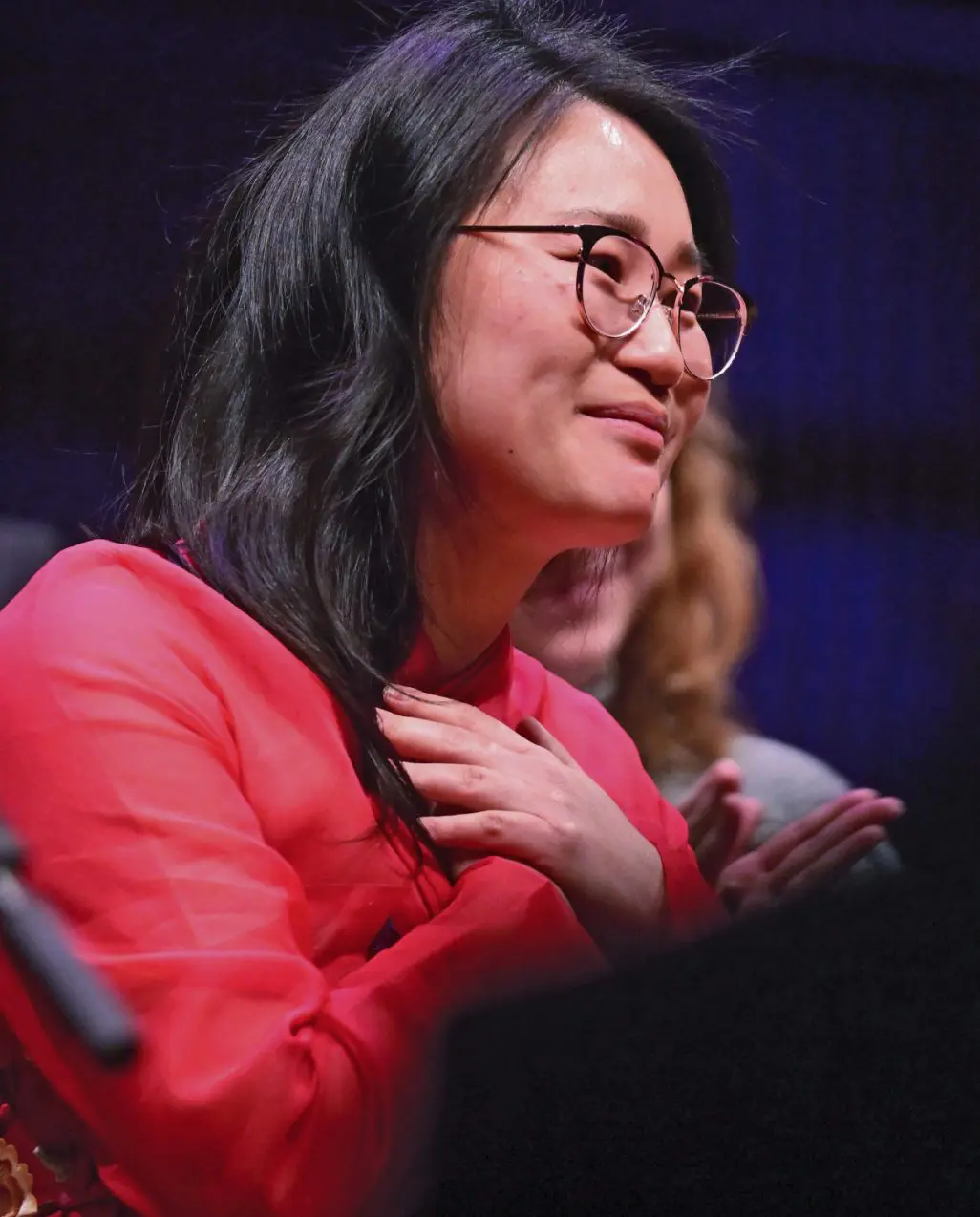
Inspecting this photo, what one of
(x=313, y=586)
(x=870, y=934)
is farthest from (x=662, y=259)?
(x=870, y=934)

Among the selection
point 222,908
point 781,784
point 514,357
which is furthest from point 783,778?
point 222,908

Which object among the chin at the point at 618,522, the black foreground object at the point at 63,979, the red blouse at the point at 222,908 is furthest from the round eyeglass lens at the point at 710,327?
the black foreground object at the point at 63,979

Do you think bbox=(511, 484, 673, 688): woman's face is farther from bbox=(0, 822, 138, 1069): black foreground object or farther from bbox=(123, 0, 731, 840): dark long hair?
bbox=(0, 822, 138, 1069): black foreground object

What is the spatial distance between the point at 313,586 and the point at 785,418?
1.84 ft

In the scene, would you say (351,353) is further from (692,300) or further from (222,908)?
(222,908)

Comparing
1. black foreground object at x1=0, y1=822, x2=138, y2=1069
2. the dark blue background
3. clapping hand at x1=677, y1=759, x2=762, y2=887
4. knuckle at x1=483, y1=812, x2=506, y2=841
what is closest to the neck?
knuckle at x1=483, y1=812, x2=506, y2=841

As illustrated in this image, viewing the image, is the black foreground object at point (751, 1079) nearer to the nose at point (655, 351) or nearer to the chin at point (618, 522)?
the chin at point (618, 522)

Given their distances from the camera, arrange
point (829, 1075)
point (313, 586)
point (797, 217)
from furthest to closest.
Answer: point (797, 217)
point (829, 1075)
point (313, 586)

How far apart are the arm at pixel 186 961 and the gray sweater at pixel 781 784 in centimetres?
38

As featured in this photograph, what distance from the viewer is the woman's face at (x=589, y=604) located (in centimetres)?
121

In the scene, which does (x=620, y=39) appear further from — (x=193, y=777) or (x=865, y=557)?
(x=193, y=777)

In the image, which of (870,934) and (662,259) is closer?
(662,259)

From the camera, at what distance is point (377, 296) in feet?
3.19

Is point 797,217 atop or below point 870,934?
atop
